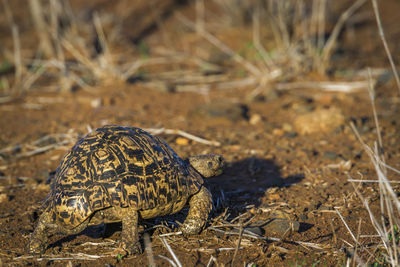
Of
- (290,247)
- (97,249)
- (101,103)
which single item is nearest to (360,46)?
(101,103)

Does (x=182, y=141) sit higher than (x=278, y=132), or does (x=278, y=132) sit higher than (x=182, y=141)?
(x=182, y=141)

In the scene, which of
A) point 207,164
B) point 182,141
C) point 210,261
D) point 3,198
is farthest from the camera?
point 182,141

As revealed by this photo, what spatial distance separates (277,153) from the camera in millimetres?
5281

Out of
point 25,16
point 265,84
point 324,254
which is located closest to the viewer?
point 324,254

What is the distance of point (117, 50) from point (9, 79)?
2.45 m

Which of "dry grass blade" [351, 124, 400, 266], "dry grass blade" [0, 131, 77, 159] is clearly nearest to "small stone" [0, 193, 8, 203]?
"dry grass blade" [0, 131, 77, 159]

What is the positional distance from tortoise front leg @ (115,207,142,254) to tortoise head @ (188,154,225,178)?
2.56 ft

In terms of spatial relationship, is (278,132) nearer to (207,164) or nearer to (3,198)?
(207,164)

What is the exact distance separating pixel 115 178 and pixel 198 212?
2.41 feet

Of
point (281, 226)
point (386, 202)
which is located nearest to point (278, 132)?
point (281, 226)

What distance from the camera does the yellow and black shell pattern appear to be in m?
3.19

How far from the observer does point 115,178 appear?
10.7 feet

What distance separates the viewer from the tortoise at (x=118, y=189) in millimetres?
3205

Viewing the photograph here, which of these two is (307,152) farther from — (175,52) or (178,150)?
(175,52)
